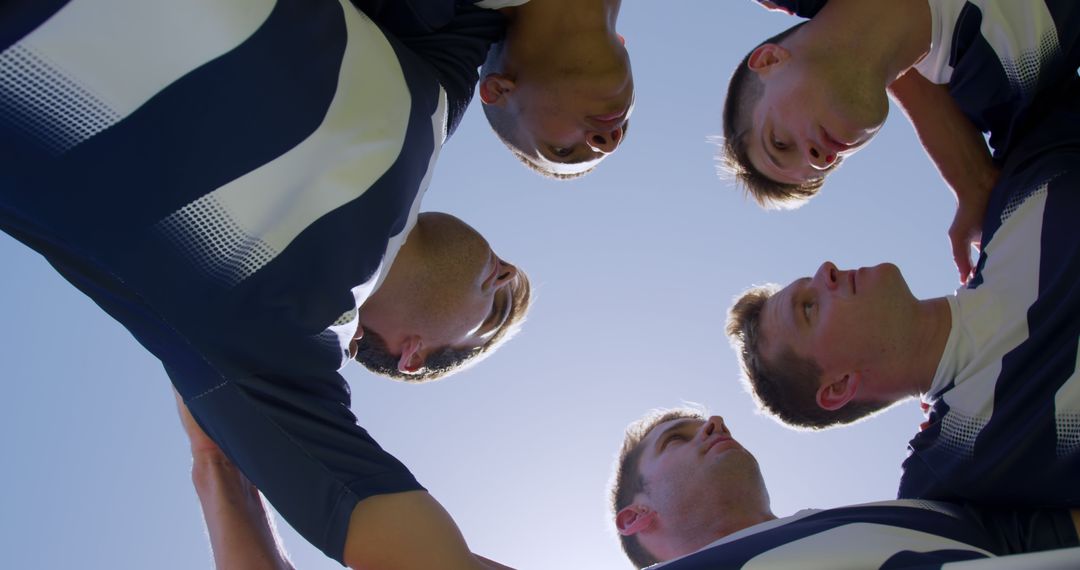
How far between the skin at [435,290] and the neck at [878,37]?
134cm

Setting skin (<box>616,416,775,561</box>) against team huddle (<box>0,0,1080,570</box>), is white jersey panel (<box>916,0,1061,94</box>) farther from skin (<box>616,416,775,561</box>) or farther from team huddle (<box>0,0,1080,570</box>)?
skin (<box>616,416,775,561</box>)

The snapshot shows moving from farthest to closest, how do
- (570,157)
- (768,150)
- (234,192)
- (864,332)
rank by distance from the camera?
(768,150) < (570,157) < (864,332) < (234,192)

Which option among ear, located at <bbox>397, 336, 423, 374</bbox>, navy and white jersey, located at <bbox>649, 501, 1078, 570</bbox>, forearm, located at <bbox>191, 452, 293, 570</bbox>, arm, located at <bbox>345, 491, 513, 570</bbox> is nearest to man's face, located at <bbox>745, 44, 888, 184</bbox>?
navy and white jersey, located at <bbox>649, 501, 1078, 570</bbox>

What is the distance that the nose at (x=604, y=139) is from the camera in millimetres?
3080

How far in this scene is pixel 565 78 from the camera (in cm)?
291

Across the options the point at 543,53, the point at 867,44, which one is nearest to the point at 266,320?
the point at 543,53

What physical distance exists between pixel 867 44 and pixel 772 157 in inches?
22.3

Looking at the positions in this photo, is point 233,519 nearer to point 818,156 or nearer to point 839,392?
point 839,392

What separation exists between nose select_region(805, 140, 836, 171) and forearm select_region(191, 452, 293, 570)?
2.16 metres

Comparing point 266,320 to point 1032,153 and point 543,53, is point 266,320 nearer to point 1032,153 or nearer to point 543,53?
point 543,53

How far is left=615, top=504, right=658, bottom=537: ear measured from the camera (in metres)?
3.18

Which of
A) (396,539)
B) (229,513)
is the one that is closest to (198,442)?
(229,513)

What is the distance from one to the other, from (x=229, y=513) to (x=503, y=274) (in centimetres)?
118

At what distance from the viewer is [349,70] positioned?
6.12ft
